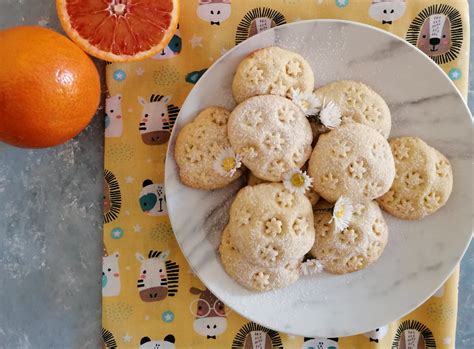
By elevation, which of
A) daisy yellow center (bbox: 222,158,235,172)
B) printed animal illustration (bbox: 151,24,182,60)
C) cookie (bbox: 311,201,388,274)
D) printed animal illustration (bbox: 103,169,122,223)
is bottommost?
printed animal illustration (bbox: 103,169,122,223)

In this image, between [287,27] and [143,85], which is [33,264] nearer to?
[143,85]

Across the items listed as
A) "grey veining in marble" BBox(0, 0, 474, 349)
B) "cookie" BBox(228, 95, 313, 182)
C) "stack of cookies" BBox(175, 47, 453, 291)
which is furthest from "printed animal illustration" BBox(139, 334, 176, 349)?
"cookie" BBox(228, 95, 313, 182)

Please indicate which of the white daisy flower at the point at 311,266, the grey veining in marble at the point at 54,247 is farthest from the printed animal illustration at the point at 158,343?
the white daisy flower at the point at 311,266

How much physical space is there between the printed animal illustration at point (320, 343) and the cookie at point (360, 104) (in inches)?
18.7

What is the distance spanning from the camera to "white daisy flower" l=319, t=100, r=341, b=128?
1.06 metres

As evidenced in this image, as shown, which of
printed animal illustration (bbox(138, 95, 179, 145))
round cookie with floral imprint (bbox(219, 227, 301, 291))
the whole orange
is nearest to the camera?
the whole orange

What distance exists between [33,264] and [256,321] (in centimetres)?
53

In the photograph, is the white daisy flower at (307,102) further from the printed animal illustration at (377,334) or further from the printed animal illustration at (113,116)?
the printed animal illustration at (377,334)

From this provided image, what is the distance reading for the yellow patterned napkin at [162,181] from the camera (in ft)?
3.84

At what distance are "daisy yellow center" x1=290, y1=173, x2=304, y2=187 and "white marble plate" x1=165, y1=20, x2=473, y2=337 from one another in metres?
0.16

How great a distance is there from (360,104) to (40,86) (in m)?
0.61

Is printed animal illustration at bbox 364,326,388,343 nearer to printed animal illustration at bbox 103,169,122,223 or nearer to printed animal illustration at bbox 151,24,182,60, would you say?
printed animal illustration at bbox 103,169,122,223

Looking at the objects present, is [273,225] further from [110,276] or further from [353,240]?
[110,276]

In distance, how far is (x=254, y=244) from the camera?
1.04m
